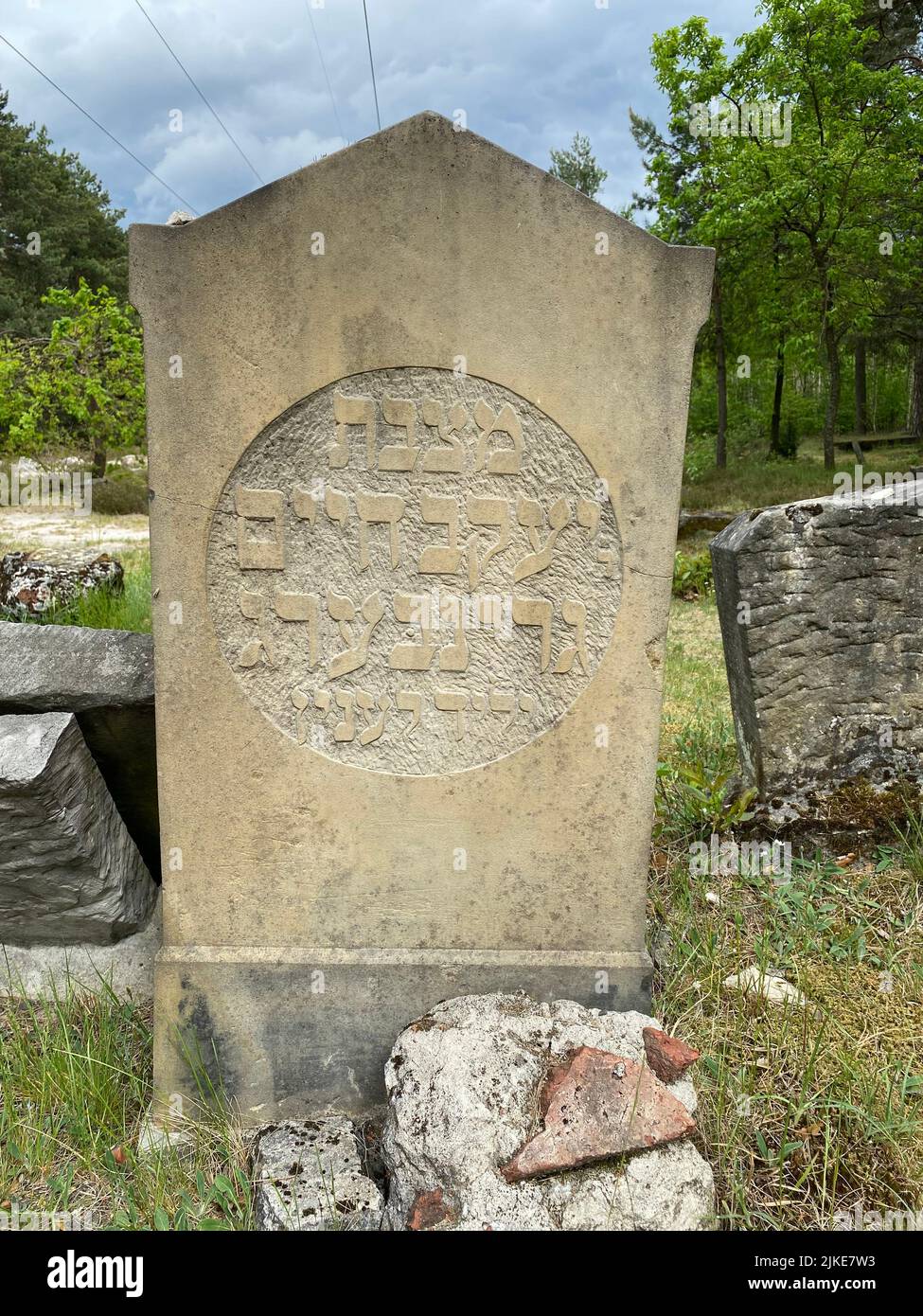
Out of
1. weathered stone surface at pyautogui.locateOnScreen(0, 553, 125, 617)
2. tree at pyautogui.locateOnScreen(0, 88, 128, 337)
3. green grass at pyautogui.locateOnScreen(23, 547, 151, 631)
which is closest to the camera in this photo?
green grass at pyautogui.locateOnScreen(23, 547, 151, 631)

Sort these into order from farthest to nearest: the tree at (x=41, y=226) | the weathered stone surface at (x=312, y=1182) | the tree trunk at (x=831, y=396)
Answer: the tree at (x=41, y=226), the tree trunk at (x=831, y=396), the weathered stone surface at (x=312, y=1182)

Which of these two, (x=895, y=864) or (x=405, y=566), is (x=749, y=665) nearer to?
(x=895, y=864)

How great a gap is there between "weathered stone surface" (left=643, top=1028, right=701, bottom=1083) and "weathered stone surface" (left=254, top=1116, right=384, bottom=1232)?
0.66 meters

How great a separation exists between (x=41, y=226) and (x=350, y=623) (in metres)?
26.6

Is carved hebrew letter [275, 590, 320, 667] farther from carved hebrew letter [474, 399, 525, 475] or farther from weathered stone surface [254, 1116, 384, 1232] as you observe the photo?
weathered stone surface [254, 1116, 384, 1232]

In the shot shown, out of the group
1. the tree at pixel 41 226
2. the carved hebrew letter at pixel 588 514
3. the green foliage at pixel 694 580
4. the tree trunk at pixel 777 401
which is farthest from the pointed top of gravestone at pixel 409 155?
the tree at pixel 41 226

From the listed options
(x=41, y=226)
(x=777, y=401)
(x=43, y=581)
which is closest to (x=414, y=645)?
(x=43, y=581)

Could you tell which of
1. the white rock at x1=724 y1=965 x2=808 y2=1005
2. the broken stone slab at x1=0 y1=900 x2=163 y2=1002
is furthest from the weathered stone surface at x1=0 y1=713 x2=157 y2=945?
the white rock at x1=724 y1=965 x2=808 y2=1005

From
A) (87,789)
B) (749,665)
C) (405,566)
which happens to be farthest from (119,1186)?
(749,665)

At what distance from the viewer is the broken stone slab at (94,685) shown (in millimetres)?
2432

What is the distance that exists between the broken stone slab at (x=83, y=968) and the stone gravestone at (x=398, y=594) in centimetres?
44

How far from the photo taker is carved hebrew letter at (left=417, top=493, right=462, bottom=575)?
205cm

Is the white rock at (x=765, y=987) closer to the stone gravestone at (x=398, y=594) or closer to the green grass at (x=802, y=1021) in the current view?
the green grass at (x=802, y=1021)

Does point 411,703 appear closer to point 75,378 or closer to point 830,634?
point 830,634
